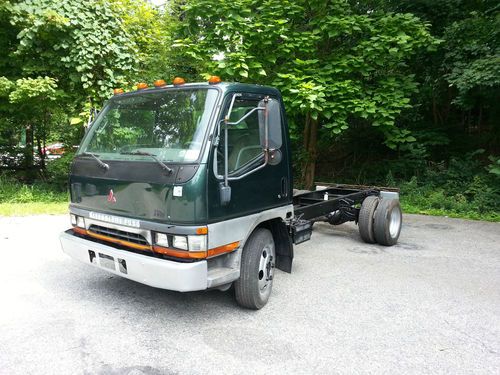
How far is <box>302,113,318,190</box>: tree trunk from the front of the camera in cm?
1166

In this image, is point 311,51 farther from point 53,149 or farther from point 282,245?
point 53,149

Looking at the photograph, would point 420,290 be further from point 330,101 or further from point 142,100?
point 330,101

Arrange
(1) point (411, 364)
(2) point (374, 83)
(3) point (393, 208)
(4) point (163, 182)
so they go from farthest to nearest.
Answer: (2) point (374, 83), (3) point (393, 208), (4) point (163, 182), (1) point (411, 364)

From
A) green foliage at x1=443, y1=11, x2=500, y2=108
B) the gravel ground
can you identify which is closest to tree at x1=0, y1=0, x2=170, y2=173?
the gravel ground

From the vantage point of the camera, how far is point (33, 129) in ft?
44.8

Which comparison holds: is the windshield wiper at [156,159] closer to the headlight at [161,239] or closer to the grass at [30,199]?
the headlight at [161,239]

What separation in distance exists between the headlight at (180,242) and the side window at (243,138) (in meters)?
0.78

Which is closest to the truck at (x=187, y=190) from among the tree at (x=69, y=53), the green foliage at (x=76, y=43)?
the tree at (x=69, y=53)

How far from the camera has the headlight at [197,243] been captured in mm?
3375

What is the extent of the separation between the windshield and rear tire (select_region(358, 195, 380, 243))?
392 centimetres

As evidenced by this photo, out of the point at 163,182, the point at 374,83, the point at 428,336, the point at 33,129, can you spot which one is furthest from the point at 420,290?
the point at 33,129

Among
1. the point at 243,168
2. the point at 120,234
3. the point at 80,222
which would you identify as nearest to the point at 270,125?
the point at 243,168

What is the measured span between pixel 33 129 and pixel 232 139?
1225cm

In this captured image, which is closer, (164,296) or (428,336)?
(428,336)
